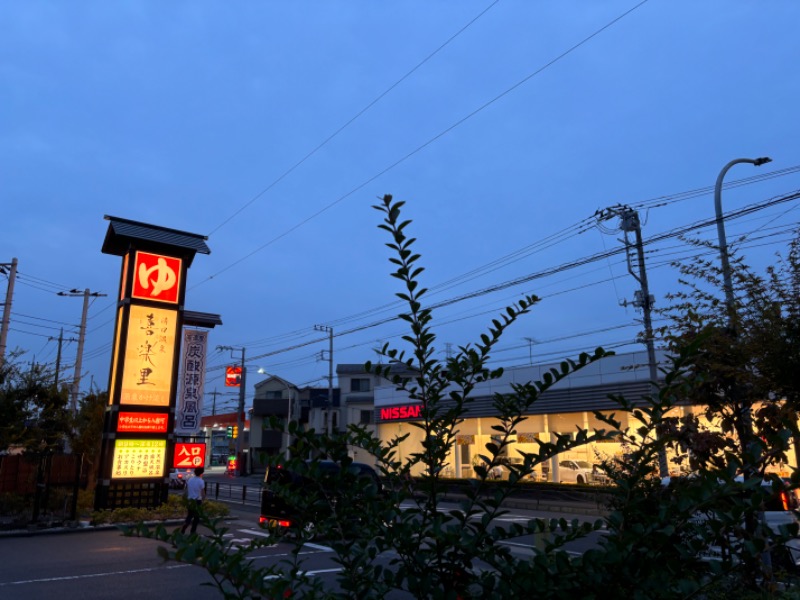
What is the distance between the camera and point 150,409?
62.6ft

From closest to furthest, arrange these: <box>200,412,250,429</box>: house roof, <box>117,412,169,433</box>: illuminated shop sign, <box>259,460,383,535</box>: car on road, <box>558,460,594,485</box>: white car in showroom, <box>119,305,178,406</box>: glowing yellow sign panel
Result: <box>259,460,383,535</box>: car on road < <box>117,412,169,433</box>: illuminated shop sign < <box>119,305,178,406</box>: glowing yellow sign panel < <box>558,460,594,485</box>: white car in showroom < <box>200,412,250,429</box>: house roof

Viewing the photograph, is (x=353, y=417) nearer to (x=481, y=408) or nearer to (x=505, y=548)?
(x=481, y=408)

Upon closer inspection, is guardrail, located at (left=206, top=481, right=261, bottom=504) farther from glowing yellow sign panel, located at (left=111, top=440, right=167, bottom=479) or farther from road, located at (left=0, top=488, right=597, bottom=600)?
road, located at (left=0, top=488, right=597, bottom=600)

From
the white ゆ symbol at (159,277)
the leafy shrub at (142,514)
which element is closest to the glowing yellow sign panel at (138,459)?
the leafy shrub at (142,514)

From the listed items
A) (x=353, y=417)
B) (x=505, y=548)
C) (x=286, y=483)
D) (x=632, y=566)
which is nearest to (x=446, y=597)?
(x=505, y=548)

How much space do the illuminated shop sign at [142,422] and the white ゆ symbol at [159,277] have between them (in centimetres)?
400

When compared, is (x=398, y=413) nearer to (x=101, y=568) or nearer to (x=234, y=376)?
(x=234, y=376)

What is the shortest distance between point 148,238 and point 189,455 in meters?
7.66

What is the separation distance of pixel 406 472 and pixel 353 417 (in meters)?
54.7

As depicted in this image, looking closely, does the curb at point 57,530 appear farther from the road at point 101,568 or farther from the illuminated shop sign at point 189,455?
the illuminated shop sign at point 189,455

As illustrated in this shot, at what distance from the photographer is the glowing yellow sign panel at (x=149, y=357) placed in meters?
18.9

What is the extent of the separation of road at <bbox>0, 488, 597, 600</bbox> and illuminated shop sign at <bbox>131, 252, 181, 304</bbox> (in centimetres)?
759

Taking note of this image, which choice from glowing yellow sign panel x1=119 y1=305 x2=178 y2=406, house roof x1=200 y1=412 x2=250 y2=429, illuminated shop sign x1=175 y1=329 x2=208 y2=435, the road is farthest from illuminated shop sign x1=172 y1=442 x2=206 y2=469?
house roof x1=200 y1=412 x2=250 y2=429

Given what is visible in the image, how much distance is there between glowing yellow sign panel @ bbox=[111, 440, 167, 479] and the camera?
1834 centimetres
